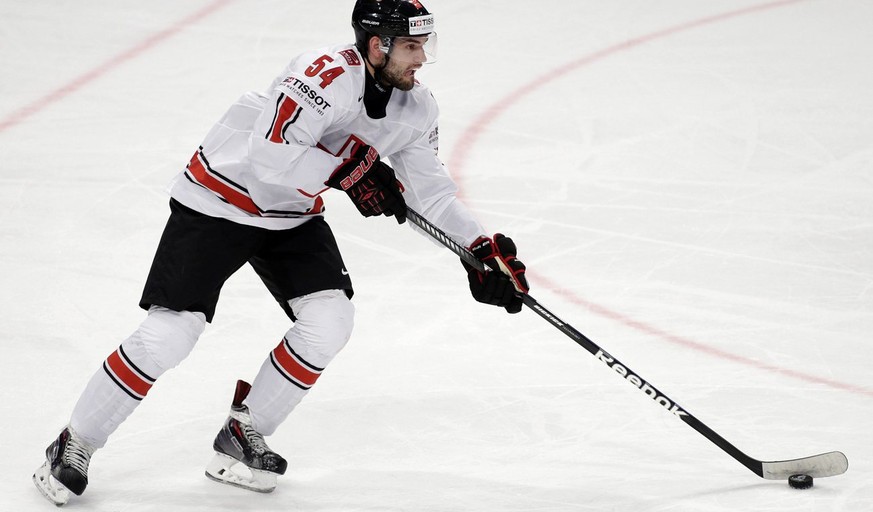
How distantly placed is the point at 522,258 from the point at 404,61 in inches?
62.6

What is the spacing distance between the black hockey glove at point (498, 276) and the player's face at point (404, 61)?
0.47m

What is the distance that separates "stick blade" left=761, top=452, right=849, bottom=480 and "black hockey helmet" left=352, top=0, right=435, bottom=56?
139cm

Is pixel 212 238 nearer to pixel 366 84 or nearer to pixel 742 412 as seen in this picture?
pixel 366 84

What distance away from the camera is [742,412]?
11.7 ft

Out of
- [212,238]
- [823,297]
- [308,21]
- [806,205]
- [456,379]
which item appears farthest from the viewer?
[308,21]

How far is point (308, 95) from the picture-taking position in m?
2.96

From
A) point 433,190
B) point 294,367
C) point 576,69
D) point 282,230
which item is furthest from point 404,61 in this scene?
point 576,69

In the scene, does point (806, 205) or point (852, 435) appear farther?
point (806, 205)

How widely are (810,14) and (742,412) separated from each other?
4104 mm

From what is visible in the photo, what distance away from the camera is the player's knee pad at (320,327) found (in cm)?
309

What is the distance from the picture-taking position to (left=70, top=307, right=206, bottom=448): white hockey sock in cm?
297

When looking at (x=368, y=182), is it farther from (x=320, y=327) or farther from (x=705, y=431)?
(x=705, y=431)

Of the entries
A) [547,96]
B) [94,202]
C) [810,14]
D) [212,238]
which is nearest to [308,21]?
[547,96]

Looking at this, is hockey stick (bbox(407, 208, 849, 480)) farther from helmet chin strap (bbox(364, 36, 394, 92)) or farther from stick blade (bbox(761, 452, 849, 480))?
helmet chin strap (bbox(364, 36, 394, 92))
